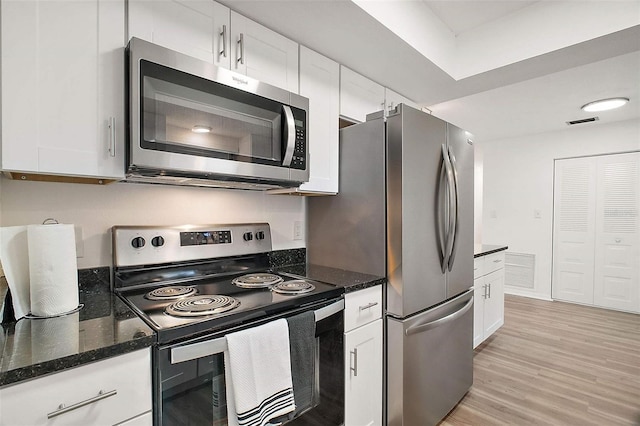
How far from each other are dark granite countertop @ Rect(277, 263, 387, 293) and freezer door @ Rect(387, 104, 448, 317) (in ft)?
0.41

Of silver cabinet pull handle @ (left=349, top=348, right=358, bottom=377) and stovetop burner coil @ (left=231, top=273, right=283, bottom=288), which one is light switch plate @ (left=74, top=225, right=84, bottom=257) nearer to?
stovetop burner coil @ (left=231, top=273, right=283, bottom=288)

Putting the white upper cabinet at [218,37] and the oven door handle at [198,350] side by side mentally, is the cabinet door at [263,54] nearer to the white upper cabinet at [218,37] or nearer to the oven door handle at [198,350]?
the white upper cabinet at [218,37]

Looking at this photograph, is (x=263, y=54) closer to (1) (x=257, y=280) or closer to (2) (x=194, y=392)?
(1) (x=257, y=280)

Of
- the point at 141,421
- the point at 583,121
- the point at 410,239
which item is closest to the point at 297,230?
the point at 410,239

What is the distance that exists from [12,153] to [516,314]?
480cm

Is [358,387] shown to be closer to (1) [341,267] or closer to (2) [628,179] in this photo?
(1) [341,267]

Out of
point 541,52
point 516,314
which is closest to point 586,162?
point 516,314

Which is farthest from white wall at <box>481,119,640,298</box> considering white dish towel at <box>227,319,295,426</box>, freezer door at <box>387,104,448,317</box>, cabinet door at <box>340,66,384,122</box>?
white dish towel at <box>227,319,295,426</box>

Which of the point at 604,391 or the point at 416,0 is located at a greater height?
the point at 416,0

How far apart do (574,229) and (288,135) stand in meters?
4.79

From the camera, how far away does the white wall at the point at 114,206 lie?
1.17 m

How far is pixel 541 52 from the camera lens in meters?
1.83

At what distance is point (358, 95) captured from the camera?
2.07 meters

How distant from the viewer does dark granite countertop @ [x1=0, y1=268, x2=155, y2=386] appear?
27.2 inches
